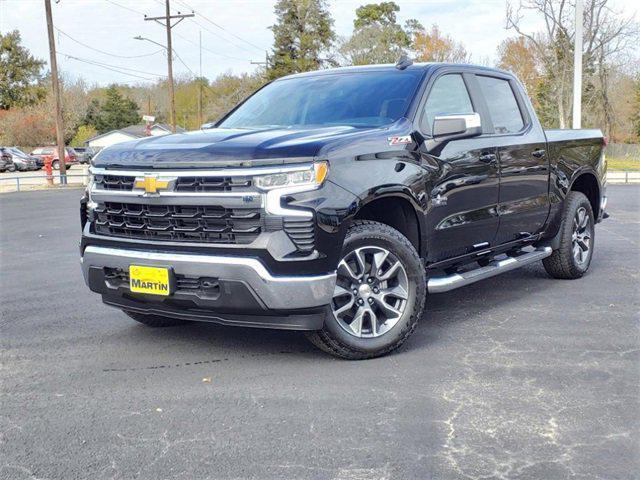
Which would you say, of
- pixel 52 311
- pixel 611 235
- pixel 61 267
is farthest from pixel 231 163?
pixel 611 235

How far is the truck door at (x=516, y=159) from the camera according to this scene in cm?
590

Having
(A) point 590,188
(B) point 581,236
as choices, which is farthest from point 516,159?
(A) point 590,188

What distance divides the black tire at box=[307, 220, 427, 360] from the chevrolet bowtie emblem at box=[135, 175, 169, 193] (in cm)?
116

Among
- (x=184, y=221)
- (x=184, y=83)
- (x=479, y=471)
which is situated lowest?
(x=479, y=471)

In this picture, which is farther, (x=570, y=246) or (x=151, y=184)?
(x=570, y=246)

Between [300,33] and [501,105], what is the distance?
64951mm

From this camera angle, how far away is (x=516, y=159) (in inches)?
236

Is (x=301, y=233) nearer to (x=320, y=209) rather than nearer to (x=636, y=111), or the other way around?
(x=320, y=209)

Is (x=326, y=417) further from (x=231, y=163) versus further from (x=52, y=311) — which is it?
(x=52, y=311)

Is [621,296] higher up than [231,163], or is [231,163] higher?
[231,163]

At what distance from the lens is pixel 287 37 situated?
68.4 m

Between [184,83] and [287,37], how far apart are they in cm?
2578

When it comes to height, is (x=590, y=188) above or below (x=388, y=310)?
above

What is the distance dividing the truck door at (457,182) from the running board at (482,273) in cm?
17
